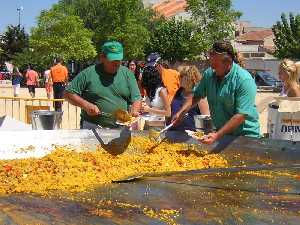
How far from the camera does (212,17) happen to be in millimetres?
61781

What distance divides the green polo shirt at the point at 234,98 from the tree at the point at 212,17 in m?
54.9

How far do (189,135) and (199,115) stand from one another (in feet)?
3.29

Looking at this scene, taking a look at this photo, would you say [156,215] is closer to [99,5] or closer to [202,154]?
[202,154]

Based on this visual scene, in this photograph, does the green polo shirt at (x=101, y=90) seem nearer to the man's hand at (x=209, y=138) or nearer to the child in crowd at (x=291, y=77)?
the man's hand at (x=209, y=138)

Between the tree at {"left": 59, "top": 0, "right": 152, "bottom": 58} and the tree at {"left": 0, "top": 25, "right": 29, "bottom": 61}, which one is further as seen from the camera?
the tree at {"left": 59, "top": 0, "right": 152, "bottom": 58}

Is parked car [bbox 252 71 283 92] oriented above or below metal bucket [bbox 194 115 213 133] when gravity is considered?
above

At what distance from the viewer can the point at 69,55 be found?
173ft

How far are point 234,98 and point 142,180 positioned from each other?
1.46 meters

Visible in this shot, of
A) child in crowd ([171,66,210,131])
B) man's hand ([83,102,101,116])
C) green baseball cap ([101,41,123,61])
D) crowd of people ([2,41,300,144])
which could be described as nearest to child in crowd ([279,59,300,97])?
crowd of people ([2,41,300,144])

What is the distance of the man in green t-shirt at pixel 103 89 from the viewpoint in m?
5.06

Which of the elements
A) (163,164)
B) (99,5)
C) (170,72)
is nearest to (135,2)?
(99,5)

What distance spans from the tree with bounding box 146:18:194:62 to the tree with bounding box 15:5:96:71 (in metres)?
6.75

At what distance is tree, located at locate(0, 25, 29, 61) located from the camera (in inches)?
2336

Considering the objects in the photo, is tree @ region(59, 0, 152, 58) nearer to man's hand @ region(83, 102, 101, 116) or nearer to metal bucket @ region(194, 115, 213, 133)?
metal bucket @ region(194, 115, 213, 133)
